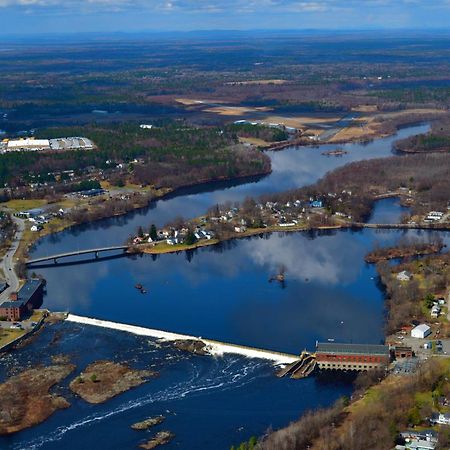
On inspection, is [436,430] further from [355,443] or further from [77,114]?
[77,114]

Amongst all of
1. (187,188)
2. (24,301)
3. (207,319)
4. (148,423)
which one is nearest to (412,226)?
(207,319)

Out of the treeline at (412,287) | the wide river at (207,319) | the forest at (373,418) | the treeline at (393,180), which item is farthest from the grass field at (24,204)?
the forest at (373,418)

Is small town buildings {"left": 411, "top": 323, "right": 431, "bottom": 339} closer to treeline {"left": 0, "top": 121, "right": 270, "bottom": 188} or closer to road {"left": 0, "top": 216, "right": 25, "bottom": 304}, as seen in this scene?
road {"left": 0, "top": 216, "right": 25, "bottom": 304}

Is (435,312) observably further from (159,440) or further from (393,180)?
(393,180)

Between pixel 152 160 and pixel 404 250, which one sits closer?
pixel 404 250

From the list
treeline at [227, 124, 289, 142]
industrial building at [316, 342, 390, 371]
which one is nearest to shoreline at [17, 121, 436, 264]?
treeline at [227, 124, 289, 142]
